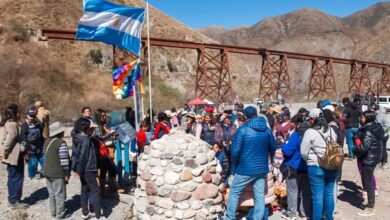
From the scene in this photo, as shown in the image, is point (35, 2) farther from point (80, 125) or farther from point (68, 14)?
point (80, 125)

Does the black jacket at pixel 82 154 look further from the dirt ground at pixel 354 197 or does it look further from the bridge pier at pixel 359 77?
the bridge pier at pixel 359 77

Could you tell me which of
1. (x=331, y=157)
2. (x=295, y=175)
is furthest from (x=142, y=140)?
(x=331, y=157)

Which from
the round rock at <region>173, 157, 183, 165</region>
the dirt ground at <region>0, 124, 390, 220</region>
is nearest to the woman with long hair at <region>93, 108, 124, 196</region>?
the dirt ground at <region>0, 124, 390, 220</region>

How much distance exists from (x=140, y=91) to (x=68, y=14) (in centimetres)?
3070

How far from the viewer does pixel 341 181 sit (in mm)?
6805

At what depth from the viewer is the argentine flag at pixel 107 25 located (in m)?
6.24

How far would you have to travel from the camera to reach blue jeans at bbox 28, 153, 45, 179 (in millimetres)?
6500

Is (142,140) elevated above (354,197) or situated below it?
above

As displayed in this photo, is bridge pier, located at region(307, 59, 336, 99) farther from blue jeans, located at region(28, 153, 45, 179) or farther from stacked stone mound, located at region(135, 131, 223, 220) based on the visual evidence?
stacked stone mound, located at region(135, 131, 223, 220)

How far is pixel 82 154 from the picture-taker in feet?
15.1

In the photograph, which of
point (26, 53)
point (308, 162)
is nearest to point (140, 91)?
point (308, 162)

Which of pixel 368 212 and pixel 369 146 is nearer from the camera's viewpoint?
pixel 369 146

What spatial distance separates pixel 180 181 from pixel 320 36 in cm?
8896

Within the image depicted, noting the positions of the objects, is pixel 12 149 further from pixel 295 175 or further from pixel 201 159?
pixel 295 175
